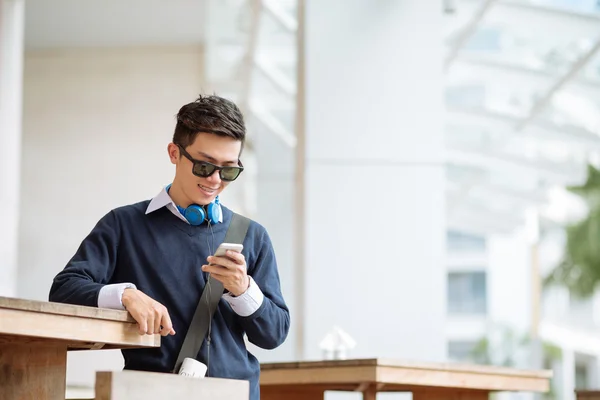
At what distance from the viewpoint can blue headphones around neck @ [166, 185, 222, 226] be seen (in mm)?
3506

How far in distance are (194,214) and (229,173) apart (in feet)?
0.61

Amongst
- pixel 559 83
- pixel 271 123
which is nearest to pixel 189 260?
pixel 271 123

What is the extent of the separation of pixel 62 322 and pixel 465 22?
11713 mm

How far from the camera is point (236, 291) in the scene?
3305mm

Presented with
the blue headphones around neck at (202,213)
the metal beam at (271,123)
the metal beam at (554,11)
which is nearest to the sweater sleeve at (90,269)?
the blue headphones around neck at (202,213)

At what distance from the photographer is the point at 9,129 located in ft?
41.4

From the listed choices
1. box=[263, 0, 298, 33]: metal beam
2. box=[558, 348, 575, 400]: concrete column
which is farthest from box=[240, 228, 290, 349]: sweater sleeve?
box=[558, 348, 575, 400]: concrete column

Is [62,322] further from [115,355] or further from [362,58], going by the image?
[115,355]

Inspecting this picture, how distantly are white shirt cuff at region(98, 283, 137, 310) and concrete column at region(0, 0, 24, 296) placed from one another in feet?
31.2

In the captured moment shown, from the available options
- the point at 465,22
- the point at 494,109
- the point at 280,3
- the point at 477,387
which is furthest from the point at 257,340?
the point at 494,109

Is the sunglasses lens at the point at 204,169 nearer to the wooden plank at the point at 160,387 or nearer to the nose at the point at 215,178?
the nose at the point at 215,178

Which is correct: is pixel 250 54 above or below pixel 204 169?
above

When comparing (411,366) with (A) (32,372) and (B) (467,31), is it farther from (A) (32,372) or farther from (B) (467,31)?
(B) (467,31)

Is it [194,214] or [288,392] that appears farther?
[288,392]
